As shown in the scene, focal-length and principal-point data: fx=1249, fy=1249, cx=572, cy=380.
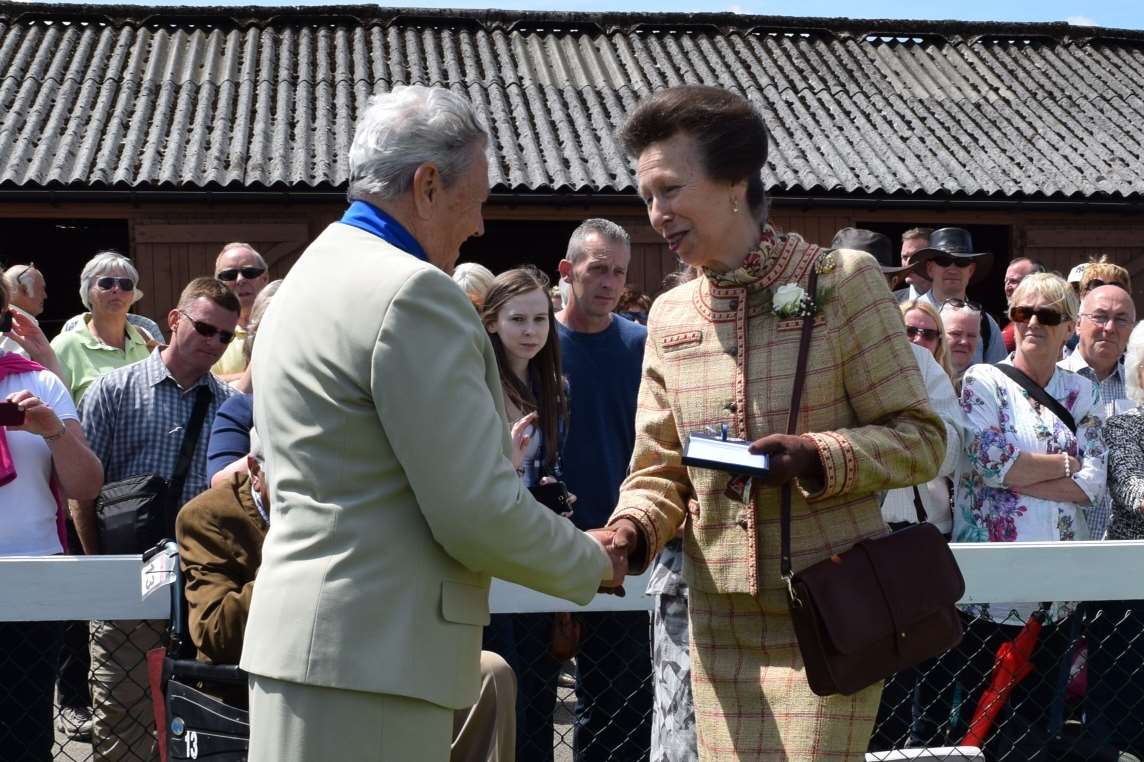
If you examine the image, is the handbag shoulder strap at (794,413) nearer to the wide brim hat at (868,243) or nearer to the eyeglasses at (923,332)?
the eyeglasses at (923,332)

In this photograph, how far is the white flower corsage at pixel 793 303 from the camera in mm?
2588

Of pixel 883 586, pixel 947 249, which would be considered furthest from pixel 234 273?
pixel 883 586

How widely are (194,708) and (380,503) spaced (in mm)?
940

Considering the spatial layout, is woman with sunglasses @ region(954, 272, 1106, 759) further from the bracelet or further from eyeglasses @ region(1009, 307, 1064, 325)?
the bracelet

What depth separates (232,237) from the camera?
12102mm

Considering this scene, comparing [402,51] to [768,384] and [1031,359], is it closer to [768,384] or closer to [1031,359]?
[1031,359]

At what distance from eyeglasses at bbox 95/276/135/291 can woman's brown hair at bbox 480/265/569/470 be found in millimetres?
2585

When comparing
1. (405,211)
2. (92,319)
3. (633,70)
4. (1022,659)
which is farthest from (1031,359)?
(633,70)

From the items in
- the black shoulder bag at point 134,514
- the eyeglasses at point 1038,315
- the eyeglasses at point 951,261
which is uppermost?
the eyeglasses at point 951,261

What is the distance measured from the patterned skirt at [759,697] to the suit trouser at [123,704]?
1.67m

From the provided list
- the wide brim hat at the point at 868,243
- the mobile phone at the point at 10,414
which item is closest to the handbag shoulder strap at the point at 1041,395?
the wide brim hat at the point at 868,243

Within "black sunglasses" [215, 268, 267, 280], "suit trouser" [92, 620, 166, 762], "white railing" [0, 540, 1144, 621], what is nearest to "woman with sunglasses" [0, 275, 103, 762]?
"suit trouser" [92, 620, 166, 762]

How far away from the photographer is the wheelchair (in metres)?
2.75

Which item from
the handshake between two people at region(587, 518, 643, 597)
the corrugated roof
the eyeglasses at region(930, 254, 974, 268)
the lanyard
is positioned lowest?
the handshake between two people at region(587, 518, 643, 597)
